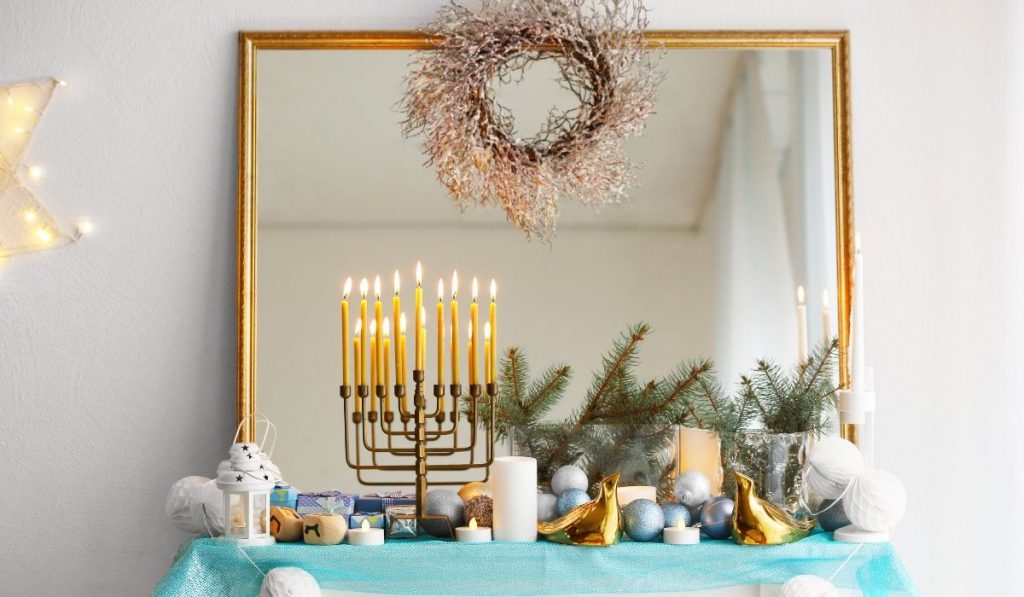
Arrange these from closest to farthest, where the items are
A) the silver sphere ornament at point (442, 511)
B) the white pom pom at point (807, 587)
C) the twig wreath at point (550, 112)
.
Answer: the white pom pom at point (807, 587) < the silver sphere ornament at point (442, 511) < the twig wreath at point (550, 112)

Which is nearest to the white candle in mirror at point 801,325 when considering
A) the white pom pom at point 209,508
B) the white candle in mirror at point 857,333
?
the white candle in mirror at point 857,333

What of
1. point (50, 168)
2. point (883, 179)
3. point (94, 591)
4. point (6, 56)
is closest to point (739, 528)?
point (883, 179)

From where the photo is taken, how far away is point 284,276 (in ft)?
6.75

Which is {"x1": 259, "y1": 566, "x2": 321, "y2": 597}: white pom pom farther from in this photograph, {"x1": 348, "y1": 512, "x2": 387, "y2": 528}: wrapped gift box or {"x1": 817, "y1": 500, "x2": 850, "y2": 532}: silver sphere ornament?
{"x1": 817, "y1": 500, "x2": 850, "y2": 532}: silver sphere ornament

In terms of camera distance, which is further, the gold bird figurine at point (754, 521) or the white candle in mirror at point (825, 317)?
the white candle in mirror at point (825, 317)

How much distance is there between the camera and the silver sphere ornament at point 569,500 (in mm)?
1726

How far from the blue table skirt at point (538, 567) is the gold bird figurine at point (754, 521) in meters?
0.02

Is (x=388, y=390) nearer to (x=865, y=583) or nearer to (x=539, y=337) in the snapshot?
(x=539, y=337)

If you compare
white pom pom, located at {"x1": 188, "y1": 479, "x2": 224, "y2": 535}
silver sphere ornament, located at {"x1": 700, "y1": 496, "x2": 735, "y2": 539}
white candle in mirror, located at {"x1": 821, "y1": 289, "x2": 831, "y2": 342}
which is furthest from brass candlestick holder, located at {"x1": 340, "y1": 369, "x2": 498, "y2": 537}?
white candle in mirror, located at {"x1": 821, "y1": 289, "x2": 831, "y2": 342}

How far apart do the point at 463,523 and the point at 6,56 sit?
1.24 meters

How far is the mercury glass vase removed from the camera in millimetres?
1751

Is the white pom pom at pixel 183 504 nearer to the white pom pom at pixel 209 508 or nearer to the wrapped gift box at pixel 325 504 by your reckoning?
the white pom pom at pixel 209 508

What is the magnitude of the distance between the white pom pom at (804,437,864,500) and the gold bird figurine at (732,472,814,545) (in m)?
0.08

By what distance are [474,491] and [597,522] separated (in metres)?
0.26
